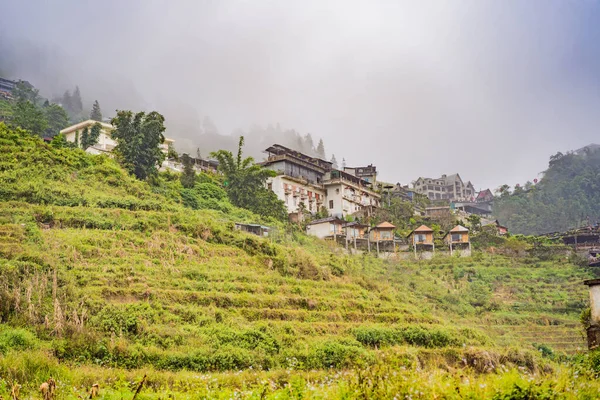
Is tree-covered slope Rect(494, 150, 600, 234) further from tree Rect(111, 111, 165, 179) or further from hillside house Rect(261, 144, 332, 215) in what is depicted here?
tree Rect(111, 111, 165, 179)

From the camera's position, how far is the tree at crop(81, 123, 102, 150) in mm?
48000

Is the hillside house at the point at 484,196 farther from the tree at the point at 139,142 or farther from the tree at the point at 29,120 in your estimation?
the tree at the point at 29,120

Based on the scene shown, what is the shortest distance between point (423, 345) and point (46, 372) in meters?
16.4

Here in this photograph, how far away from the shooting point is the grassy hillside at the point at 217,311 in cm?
1240

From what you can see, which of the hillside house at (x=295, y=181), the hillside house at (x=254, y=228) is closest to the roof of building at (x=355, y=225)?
the hillside house at (x=295, y=181)

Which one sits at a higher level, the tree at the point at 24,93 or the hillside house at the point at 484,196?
the tree at the point at 24,93

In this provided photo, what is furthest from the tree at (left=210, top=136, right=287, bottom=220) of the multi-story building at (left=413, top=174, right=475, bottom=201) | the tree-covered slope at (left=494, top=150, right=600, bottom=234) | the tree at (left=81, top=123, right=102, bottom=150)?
the multi-story building at (left=413, top=174, right=475, bottom=201)

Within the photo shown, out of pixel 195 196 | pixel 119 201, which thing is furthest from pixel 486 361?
pixel 195 196

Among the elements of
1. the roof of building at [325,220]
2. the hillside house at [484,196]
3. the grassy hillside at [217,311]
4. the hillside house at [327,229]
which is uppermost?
the hillside house at [484,196]

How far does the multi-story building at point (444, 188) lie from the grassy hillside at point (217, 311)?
5115cm

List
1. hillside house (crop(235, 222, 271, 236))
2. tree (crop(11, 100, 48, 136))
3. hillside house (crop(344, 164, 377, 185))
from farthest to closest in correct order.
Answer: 1. hillside house (crop(344, 164, 377, 185))
2. tree (crop(11, 100, 48, 136))
3. hillside house (crop(235, 222, 271, 236))

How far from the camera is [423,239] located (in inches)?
1955

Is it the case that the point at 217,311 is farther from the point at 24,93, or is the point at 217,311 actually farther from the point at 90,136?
the point at 24,93

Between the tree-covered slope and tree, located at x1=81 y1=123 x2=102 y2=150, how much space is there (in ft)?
185
